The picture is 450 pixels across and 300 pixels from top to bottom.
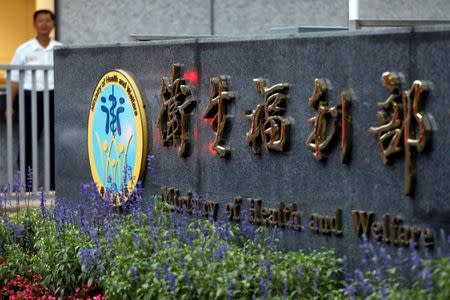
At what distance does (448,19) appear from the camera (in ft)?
39.9

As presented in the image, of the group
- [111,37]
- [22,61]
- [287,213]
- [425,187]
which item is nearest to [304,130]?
[287,213]

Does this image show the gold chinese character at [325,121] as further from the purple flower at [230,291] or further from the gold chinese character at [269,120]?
the purple flower at [230,291]

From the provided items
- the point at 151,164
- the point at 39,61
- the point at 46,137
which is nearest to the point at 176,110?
the point at 151,164

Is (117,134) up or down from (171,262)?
up

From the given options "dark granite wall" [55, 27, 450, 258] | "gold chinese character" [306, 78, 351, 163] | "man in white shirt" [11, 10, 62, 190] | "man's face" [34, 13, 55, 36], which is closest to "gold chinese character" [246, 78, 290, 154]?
"dark granite wall" [55, 27, 450, 258]

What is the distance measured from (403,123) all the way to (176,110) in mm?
2584

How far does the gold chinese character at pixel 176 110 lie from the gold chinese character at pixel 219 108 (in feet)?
0.90

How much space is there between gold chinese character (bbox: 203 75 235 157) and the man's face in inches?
219

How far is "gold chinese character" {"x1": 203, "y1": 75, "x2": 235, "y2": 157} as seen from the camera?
8.67 meters

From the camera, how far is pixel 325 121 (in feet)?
25.2

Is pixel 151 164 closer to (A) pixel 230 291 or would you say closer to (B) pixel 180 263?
(B) pixel 180 263

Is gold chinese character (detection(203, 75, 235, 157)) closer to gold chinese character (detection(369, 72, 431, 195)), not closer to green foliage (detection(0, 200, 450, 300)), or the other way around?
green foliage (detection(0, 200, 450, 300))

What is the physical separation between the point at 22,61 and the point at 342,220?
7208 millimetres

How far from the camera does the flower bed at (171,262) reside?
6840 millimetres
